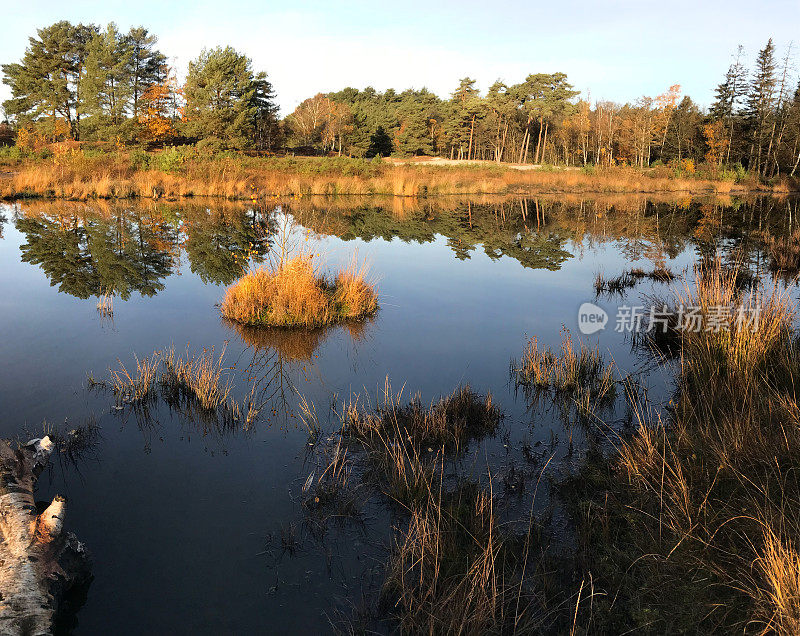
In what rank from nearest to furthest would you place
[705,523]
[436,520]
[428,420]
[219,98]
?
[705,523]
[436,520]
[428,420]
[219,98]

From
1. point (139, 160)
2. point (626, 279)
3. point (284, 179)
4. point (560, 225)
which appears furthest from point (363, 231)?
point (139, 160)

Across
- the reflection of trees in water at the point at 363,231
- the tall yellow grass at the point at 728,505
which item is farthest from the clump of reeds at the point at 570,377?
the reflection of trees in water at the point at 363,231

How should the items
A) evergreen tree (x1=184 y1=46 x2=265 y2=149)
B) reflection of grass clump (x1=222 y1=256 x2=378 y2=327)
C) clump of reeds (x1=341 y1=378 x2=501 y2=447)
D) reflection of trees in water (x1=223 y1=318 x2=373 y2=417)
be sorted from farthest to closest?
evergreen tree (x1=184 y1=46 x2=265 y2=149)
reflection of grass clump (x1=222 y1=256 x2=378 y2=327)
reflection of trees in water (x1=223 y1=318 x2=373 y2=417)
clump of reeds (x1=341 y1=378 x2=501 y2=447)

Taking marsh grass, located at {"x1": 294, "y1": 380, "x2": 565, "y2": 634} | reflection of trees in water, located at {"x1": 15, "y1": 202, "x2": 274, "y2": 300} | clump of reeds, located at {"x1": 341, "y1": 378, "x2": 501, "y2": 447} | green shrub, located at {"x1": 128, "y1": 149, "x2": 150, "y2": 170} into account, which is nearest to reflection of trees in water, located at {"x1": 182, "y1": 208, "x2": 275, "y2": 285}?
reflection of trees in water, located at {"x1": 15, "y1": 202, "x2": 274, "y2": 300}

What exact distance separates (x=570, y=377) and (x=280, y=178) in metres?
27.6

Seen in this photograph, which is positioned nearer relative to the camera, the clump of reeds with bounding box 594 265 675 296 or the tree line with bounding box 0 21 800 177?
the clump of reeds with bounding box 594 265 675 296

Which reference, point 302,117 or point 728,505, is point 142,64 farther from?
point 728,505

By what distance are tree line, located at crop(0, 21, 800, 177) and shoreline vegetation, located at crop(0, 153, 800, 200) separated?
472 centimetres

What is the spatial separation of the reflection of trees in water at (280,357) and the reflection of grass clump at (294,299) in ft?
0.56

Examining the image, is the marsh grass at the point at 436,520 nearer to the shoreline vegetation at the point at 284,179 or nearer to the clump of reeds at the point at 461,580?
the clump of reeds at the point at 461,580

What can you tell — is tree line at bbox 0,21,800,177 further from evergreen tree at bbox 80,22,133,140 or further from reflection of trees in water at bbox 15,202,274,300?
reflection of trees in water at bbox 15,202,274,300

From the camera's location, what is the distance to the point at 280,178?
30797mm

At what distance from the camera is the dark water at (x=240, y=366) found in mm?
3203

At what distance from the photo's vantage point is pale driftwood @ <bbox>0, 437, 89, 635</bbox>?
2.55m
